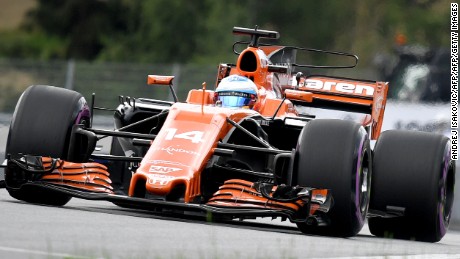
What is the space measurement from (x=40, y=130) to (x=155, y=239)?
295cm

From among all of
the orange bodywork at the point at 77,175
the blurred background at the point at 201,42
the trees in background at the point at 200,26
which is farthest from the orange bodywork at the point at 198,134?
the trees in background at the point at 200,26

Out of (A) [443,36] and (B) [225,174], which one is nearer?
(B) [225,174]

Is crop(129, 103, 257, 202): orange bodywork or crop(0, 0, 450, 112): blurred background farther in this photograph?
crop(0, 0, 450, 112): blurred background

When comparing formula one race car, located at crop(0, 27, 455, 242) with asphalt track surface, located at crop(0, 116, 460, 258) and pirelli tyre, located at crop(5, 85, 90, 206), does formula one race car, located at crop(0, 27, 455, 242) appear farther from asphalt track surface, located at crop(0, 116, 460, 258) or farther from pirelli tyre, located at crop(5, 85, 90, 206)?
asphalt track surface, located at crop(0, 116, 460, 258)

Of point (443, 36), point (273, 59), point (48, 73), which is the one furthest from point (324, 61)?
point (273, 59)

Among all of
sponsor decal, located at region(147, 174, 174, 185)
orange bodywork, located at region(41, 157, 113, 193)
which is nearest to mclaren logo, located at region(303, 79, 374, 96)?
orange bodywork, located at region(41, 157, 113, 193)

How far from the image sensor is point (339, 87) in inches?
559

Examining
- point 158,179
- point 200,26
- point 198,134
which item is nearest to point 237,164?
point 198,134

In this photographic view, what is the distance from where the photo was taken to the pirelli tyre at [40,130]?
11.3 m

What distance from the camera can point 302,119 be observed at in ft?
39.0

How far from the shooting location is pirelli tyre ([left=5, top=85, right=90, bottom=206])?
11.3 meters

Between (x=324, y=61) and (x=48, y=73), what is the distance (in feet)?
38.3

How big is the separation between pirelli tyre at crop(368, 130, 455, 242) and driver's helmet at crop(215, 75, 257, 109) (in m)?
1.48

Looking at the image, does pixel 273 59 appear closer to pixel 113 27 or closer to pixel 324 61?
pixel 324 61
